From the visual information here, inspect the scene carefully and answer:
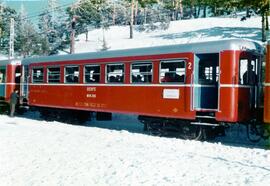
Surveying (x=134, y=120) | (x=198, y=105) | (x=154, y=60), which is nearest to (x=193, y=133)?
(x=198, y=105)

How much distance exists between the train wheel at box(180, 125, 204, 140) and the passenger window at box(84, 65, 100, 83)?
4.74 metres

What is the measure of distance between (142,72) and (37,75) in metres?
8.26

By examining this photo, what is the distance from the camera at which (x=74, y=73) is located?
854 inches

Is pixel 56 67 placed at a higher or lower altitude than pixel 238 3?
lower

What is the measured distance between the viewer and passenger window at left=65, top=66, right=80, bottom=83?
2150 centimetres

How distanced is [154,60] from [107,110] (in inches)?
136

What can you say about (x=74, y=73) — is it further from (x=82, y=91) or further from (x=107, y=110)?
(x=107, y=110)

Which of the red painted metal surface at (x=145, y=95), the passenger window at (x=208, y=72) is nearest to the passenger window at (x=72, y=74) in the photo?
the red painted metal surface at (x=145, y=95)

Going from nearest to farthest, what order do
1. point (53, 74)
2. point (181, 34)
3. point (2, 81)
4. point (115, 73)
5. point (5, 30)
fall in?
point (115, 73) → point (53, 74) → point (2, 81) → point (181, 34) → point (5, 30)

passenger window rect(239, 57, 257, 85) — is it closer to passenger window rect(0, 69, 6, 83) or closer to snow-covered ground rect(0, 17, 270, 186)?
snow-covered ground rect(0, 17, 270, 186)

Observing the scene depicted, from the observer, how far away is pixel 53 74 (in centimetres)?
2320

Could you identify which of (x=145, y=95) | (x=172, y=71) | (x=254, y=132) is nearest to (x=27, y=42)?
(x=145, y=95)

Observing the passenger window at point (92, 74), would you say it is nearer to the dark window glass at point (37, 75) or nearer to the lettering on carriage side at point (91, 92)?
the lettering on carriage side at point (91, 92)

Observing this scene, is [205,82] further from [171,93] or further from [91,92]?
[91,92]
